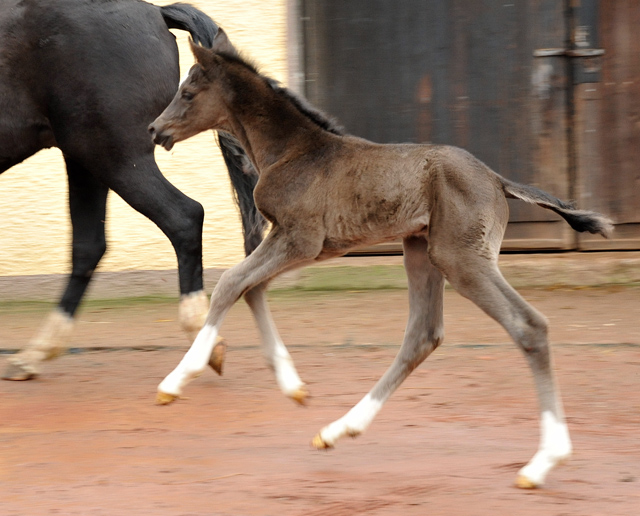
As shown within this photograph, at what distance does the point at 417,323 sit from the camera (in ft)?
12.3

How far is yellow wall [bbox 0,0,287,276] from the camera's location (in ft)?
24.4

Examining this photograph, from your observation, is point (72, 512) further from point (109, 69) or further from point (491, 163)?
point (491, 163)

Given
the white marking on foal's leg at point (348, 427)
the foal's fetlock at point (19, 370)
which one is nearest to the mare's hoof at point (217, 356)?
the foal's fetlock at point (19, 370)

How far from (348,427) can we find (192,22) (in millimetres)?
2636

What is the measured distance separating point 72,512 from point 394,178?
160 centimetres

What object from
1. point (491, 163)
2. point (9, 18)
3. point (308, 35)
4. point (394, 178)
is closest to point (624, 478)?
point (394, 178)

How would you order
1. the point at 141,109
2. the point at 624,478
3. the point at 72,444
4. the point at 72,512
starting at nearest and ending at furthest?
the point at 72,512
the point at 624,478
the point at 72,444
the point at 141,109

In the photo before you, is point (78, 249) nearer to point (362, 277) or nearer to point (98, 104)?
point (98, 104)

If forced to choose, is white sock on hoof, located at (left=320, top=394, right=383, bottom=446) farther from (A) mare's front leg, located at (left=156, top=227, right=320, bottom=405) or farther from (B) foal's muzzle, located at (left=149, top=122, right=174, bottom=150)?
(B) foal's muzzle, located at (left=149, top=122, right=174, bottom=150)

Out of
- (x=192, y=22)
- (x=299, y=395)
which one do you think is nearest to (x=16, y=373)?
(x=299, y=395)

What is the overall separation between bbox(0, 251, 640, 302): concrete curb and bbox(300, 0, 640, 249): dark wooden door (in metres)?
0.21

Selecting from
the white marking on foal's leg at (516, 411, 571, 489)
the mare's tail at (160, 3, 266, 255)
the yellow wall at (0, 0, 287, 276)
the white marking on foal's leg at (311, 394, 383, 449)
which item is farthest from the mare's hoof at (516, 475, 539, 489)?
the yellow wall at (0, 0, 287, 276)

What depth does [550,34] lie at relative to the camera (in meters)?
7.47

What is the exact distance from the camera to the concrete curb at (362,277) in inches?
294
